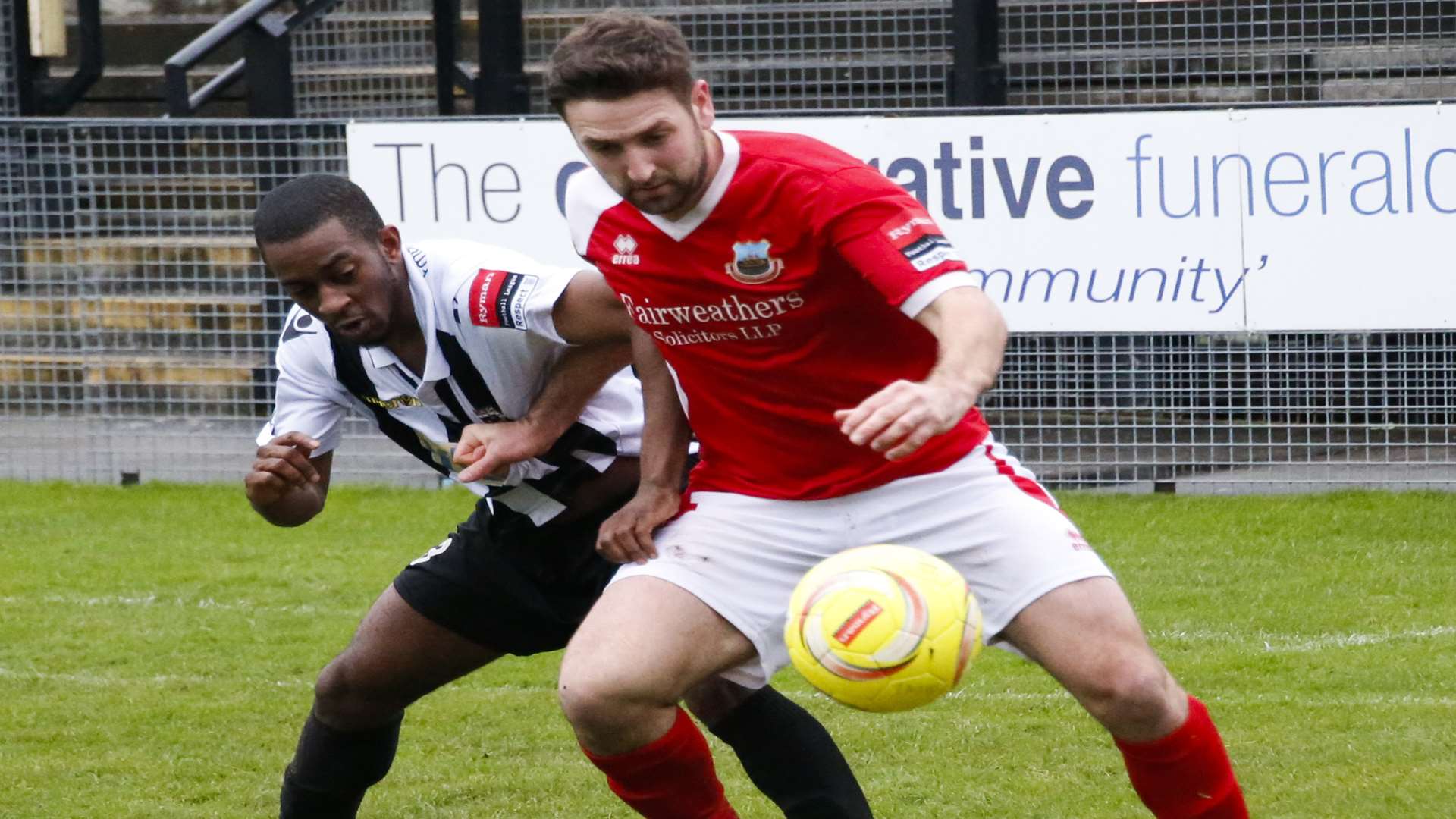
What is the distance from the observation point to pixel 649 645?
3535 mm

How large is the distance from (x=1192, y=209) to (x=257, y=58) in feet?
15.5

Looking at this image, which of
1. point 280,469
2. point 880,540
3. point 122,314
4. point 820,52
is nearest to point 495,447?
point 280,469

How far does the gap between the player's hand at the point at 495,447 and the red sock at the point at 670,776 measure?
0.59 m

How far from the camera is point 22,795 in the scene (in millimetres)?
4902

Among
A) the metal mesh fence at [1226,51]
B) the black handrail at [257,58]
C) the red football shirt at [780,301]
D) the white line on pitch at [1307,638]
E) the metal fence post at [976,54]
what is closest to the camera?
the red football shirt at [780,301]

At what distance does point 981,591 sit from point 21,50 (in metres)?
9.08

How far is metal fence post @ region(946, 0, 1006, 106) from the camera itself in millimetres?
9125

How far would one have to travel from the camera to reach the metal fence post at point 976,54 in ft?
29.9

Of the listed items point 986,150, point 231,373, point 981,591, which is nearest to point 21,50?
point 231,373

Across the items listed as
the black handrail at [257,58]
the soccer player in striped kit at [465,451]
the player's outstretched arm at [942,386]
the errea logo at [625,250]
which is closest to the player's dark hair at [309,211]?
the soccer player in striped kit at [465,451]

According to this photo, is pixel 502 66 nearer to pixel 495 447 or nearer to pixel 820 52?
pixel 820 52

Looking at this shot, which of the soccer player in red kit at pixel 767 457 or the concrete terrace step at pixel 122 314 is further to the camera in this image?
the concrete terrace step at pixel 122 314

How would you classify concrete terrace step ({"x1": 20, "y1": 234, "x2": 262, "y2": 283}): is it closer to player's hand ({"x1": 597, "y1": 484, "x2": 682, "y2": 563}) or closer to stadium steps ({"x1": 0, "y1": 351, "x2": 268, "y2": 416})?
stadium steps ({"x1": 0, "y1": 351, "x2": 268, "y2": 416})

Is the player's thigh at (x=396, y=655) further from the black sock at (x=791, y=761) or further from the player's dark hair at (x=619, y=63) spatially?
the player's dark hair at (x=619, y=63)
